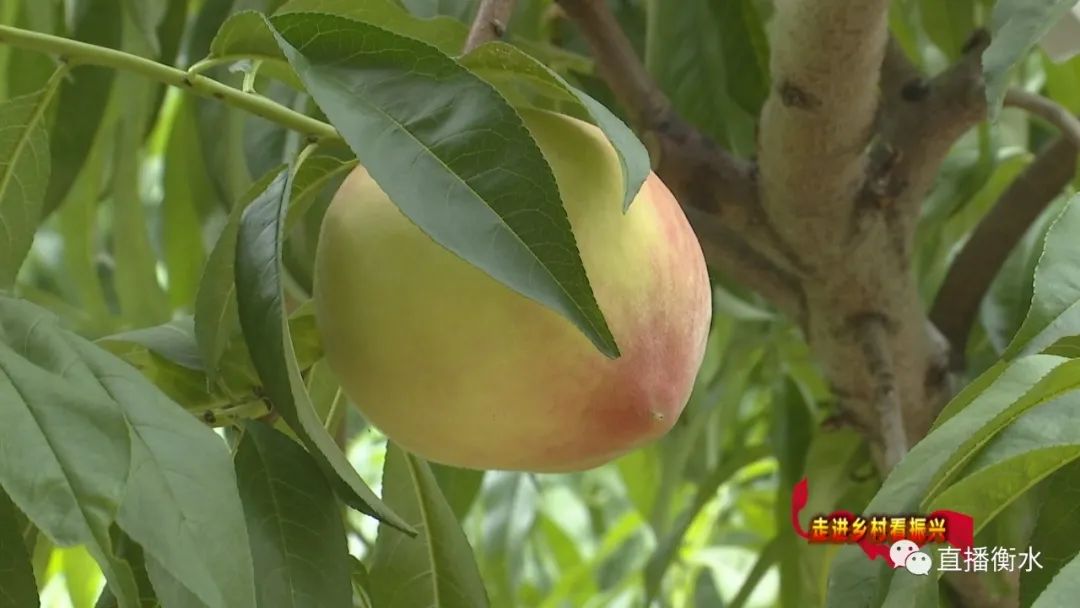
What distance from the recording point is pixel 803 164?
479mm

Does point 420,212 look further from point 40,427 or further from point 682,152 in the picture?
point 682,152

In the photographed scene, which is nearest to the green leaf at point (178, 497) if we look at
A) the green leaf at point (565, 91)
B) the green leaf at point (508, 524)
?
the green leaf at point (565, 91)

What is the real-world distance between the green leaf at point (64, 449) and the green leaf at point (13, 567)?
4 cm

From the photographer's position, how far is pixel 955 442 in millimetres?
257

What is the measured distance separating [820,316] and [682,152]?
0.10 metres

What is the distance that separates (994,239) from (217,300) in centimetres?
41

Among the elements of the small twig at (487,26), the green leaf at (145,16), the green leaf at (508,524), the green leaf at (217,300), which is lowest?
the green leaf at (508,524)

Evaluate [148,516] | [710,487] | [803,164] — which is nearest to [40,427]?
[148,516]

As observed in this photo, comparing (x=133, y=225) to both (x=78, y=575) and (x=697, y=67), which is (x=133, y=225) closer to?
(x=78, y=575)

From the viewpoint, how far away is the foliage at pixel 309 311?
9.9 inches

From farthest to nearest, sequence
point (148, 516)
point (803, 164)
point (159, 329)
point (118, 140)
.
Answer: point (118, 140), point (803, 164), point (159, 329), point (148, 516)

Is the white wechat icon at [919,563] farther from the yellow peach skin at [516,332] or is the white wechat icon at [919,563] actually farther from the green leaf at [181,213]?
the green leaf at [181,213]

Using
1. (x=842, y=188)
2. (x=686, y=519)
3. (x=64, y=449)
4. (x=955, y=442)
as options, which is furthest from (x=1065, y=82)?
(x=64, y=449)

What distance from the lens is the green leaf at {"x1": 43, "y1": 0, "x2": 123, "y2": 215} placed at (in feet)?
1.90
